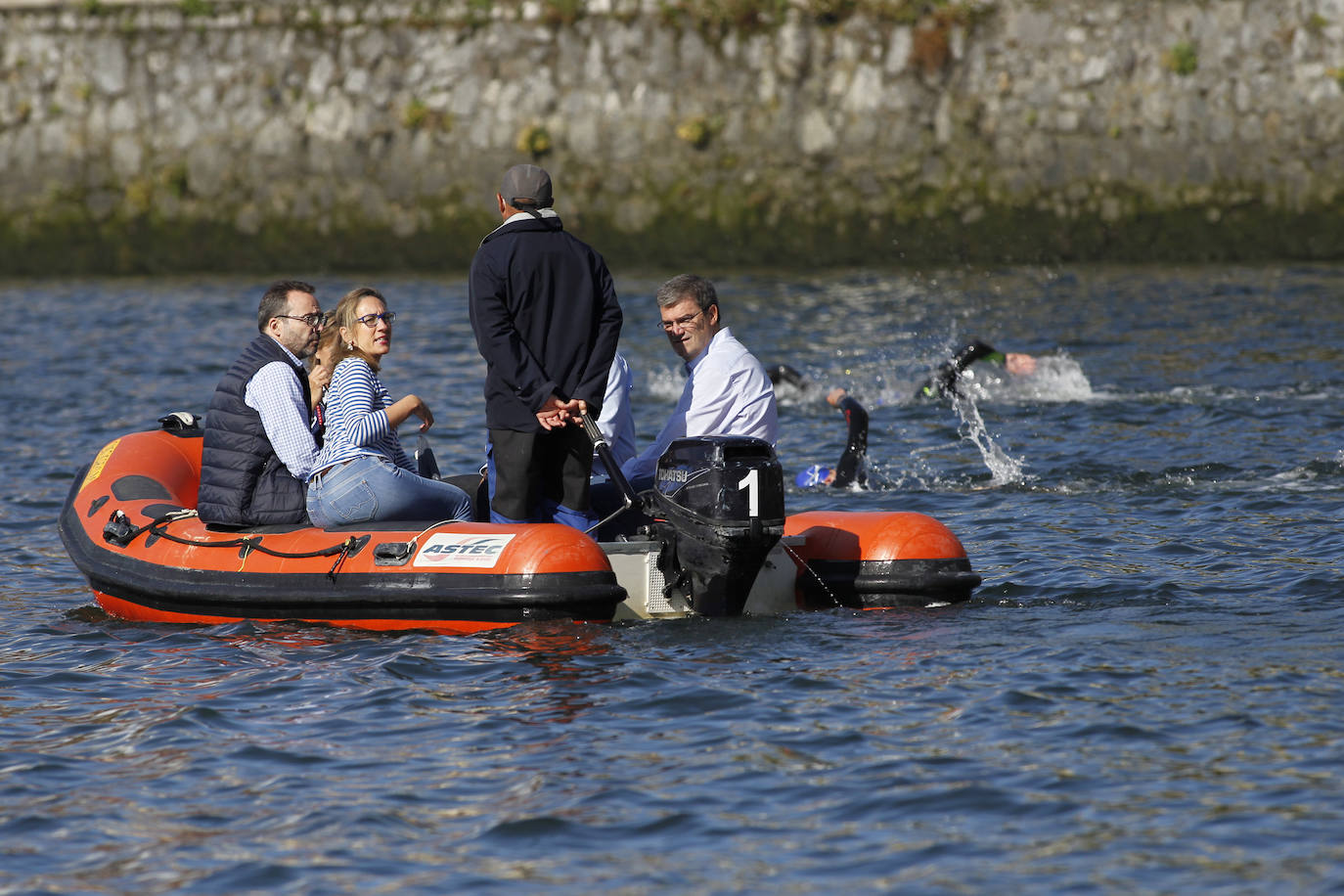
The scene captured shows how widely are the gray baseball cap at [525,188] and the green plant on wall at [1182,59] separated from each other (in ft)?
49.6

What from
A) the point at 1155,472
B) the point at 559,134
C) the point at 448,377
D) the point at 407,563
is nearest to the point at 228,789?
the point at 407,563

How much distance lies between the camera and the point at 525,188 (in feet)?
22.1

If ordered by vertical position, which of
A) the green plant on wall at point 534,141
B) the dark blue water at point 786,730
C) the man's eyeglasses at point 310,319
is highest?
the green plant on wall at point 534,141

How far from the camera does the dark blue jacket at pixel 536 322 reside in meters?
6.68

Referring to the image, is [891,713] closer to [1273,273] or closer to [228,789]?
[228,789]

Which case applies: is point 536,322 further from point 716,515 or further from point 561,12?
point 561,12

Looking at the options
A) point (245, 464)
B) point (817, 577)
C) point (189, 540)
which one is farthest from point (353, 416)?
point (817, 577)

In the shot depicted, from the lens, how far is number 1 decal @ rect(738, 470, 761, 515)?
641 cm

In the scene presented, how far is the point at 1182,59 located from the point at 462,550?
51.9 ft

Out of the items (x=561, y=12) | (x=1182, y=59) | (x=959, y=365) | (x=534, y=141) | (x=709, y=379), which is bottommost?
(x=959, y=365)

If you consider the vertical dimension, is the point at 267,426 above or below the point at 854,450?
above

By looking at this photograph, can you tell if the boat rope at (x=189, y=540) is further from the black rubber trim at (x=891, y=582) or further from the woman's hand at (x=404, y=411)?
the black rubber trim at (x=891, y=582)

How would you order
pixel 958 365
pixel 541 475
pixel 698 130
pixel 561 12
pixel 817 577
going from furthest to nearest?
pixel 561 12 → pixel 698 130 → pixel 958 365 → pixel 817 577 → pixel 541 475

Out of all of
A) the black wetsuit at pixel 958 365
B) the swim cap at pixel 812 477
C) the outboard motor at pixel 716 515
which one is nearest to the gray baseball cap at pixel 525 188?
the outboard motor at pixel 716 515
